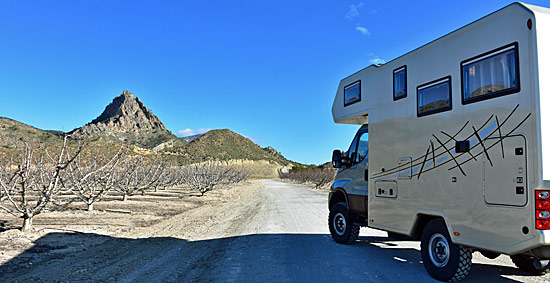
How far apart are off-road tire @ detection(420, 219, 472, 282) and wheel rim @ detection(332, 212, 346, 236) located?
10.1 ft

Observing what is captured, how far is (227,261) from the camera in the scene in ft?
24.6

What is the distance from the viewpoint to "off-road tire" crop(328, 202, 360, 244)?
9109 mm

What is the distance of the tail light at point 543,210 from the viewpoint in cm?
443

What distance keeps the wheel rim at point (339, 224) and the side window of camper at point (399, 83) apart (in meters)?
3.58

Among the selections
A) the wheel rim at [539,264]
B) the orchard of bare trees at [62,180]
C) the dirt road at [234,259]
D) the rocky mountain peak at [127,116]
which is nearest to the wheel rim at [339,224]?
the dirt road at [234,259]

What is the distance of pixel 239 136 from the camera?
138 metres

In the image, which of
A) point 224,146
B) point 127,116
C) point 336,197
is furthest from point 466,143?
point 127,116

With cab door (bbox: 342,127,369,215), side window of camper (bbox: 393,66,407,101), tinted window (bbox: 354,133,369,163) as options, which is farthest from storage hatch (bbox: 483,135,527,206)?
tinted window (bbox: 354,133,369,163)

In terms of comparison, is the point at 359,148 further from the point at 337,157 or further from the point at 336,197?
the point at 336,197

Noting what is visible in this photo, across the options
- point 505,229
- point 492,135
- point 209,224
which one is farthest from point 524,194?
point 209,224

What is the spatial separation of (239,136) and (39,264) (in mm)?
131000

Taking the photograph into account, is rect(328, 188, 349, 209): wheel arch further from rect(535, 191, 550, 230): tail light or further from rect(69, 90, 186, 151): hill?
rect(69, 90, 186, 151): hill

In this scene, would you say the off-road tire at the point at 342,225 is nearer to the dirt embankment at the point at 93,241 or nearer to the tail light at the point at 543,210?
the dirt embankment at the point at 93,241

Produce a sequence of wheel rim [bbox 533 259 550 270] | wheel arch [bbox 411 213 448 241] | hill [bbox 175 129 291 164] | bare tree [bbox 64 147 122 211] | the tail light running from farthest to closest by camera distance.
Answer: hill [bbox 175 129 291 164] < bare tree [bbox 64 147 122 211] < wheel arch [bbox 411 213 448 241] < wheel rim [bbox 533 259 550 270] < the tail light
